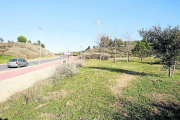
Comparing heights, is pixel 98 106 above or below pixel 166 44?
below

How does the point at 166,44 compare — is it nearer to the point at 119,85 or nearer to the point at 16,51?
the point at 119,85

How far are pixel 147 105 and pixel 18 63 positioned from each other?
1827cm

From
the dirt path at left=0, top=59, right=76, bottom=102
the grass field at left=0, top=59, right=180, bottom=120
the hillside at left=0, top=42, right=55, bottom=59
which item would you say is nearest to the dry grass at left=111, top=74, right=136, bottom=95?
the grass field at left=0, top=59, right=180, bottom=120

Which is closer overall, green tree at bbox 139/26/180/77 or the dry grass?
the dry grass

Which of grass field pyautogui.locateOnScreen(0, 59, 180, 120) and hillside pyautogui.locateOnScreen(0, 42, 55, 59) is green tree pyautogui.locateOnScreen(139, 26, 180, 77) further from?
hillside pyautogui.locateOnScreen(0, 42, 55, 59)

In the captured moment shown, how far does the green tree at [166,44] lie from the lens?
7.77m

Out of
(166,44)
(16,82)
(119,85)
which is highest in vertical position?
(166,44)

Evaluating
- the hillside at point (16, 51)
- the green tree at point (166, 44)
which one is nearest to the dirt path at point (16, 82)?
the green tree at point (166, 44)

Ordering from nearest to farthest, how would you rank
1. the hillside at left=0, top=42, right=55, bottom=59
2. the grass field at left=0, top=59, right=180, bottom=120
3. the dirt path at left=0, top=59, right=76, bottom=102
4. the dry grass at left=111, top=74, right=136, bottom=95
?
the grass field at left=0, top=59, right=180, bottom=120 → the dry grass at left=111, top=74, right=136, bottom=95 → the dirt path at left=0, top=59, right=76, bottom=102 → the hillside at left=0, top=42, right=55, bottom=59

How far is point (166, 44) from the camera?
8.15 m

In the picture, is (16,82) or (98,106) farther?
(16,82)

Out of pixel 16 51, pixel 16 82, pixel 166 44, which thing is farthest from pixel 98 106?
pixel 16 51

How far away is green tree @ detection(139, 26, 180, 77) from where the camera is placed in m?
7.77

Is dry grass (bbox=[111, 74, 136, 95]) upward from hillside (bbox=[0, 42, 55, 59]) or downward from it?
downward
